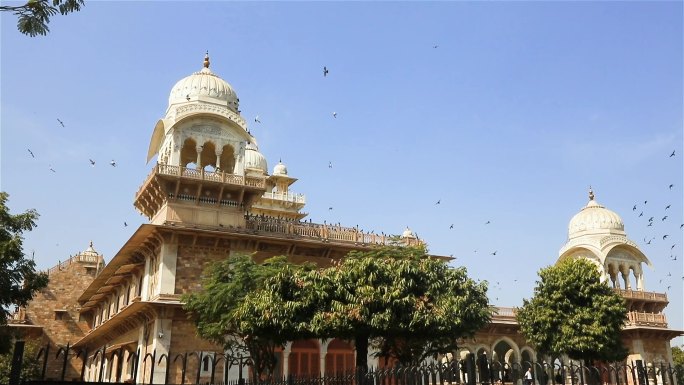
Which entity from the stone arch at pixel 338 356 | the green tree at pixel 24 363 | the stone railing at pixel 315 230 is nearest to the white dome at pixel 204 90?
the stone railing at pixel 315 230

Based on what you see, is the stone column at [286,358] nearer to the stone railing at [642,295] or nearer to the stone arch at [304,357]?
the stone arch at [304,357]

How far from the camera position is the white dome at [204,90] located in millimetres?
28250

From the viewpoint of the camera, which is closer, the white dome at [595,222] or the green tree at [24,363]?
the green tree at [24,363]

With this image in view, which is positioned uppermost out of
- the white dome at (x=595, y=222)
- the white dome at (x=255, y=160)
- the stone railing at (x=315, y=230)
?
the white dome at (x=255, y=160)

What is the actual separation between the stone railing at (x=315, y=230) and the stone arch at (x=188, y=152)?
14.3 ft

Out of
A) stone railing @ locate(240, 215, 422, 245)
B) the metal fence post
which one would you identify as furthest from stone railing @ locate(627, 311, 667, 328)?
the metal fence post

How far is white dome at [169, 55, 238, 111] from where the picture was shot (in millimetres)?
28250

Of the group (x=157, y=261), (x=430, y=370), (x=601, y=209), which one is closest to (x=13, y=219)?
(x=157, y=261)

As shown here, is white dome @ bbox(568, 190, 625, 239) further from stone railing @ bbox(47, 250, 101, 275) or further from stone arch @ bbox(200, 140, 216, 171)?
stone railing @ bbox(47, 250, 101, 275)

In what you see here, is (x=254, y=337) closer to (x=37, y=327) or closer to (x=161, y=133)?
(x=161, y=133)

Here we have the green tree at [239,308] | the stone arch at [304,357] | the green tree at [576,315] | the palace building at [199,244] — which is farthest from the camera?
the stone arch at [304,357]

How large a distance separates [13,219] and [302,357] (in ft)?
39.0

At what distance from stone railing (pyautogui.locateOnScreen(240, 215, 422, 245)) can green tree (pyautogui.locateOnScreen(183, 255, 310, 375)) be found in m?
4.56

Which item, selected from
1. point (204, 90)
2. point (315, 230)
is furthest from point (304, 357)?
point (204, 90)
